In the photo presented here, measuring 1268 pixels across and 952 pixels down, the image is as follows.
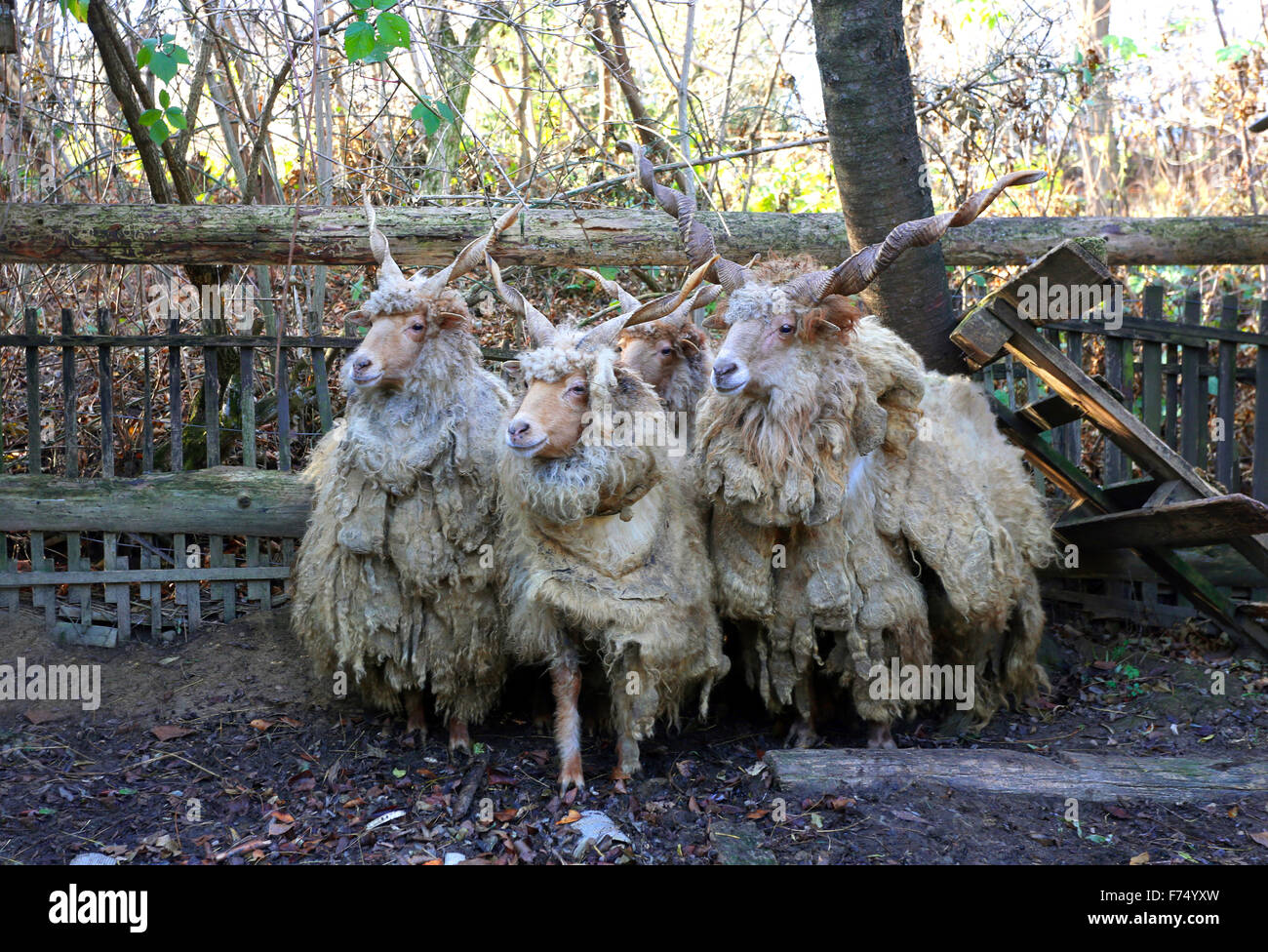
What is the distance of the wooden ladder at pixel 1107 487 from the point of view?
517 cm

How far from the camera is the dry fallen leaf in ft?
16.7

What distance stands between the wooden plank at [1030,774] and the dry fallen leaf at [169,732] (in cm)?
278

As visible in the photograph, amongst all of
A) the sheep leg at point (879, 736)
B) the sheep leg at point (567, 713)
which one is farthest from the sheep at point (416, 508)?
the sheep leg at point (879, 736)

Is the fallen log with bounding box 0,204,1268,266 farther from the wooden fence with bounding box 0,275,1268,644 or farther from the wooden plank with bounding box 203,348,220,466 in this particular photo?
the wooden plank with bounding box 203,348,220,466

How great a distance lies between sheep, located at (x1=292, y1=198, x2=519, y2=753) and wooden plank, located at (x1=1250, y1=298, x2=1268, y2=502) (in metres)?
4.59

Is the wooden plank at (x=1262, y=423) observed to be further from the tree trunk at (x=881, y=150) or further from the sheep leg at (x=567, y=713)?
the sheep leg at (x=567, y=713)

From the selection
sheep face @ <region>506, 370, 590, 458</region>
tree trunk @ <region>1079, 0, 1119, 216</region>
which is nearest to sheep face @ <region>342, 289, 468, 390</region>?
sheep face @ <region>506, 370, 590, 458</region>

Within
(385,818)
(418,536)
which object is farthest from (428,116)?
(385,818)

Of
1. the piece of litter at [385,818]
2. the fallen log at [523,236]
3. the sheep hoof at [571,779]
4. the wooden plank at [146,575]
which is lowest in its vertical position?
the piece of litter at [385,818]
